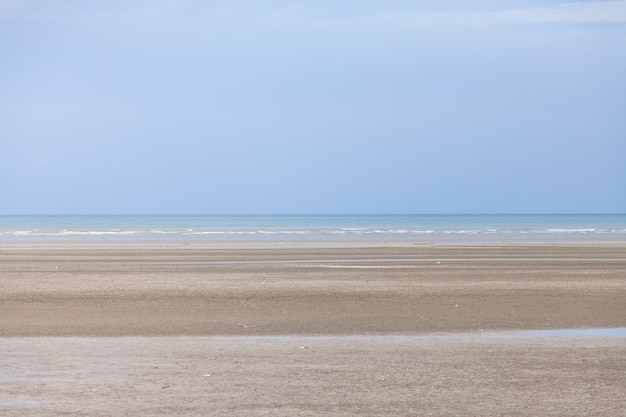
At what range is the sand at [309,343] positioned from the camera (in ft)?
34.8

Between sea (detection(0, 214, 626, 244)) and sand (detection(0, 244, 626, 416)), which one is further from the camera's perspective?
sea (detection(0, 214, 626, 244))

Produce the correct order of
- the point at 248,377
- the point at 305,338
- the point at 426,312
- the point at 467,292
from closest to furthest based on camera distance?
the point at 248,377
the point at 305,338
the point at 426,312
the point at 467,292

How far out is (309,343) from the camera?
15.5 m

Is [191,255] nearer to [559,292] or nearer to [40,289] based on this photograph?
[40,289]

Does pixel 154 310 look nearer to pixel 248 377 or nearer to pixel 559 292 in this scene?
pixel 248 377

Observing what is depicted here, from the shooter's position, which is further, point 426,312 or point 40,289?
point 40,289

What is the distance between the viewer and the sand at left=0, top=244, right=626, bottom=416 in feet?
34.8

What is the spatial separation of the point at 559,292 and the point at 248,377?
14250 millimetres

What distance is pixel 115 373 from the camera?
12.4 m

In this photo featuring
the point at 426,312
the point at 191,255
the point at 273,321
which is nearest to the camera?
the point at 273,321

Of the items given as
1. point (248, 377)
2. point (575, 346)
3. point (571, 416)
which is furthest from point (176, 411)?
point (575, 346)

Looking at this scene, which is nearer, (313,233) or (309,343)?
(309,343)

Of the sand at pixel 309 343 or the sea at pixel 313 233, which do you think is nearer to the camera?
the sand at pixel 309 343

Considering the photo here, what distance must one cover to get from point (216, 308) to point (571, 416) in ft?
39.8
